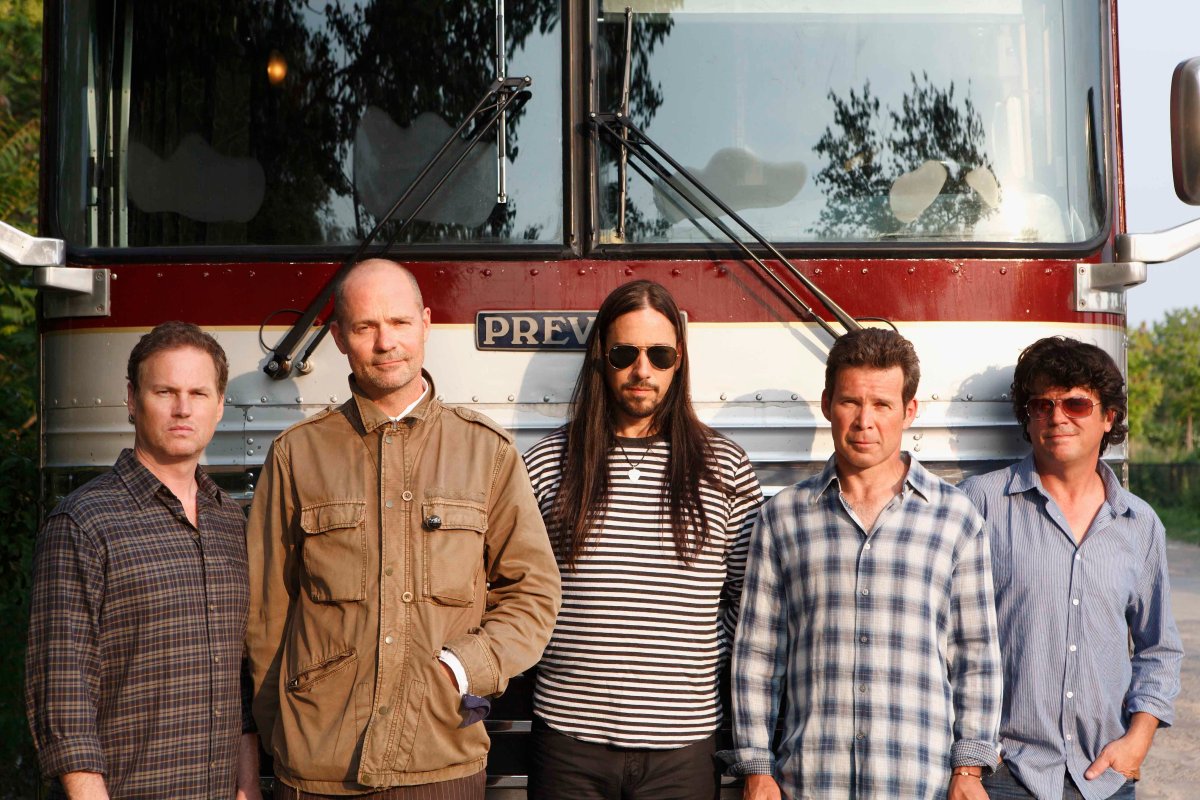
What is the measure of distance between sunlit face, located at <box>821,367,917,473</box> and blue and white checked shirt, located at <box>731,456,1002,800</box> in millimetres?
95

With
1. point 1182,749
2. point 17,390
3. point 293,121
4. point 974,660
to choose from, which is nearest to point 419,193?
point 293,121

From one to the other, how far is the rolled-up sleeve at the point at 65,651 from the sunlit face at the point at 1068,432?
7.03 feet

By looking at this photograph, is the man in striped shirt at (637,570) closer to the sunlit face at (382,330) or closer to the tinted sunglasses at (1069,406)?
the sunlit face at (382,330)

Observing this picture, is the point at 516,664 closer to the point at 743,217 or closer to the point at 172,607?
the point at 172,607

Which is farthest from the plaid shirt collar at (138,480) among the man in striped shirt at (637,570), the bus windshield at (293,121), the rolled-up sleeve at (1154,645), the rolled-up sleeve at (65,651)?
the rolled-up sleeve at (1154,645)

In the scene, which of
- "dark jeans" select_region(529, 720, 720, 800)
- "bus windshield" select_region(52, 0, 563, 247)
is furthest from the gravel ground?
"bus windshield" select_region(52, 0, 563, 247)

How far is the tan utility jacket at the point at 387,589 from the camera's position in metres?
2.71

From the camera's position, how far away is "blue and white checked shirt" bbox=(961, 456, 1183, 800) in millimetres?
3105

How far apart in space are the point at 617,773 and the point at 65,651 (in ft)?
3.92

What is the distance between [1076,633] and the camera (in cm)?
312

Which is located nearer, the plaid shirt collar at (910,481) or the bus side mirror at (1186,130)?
the plaid shirt collar at (910,481)

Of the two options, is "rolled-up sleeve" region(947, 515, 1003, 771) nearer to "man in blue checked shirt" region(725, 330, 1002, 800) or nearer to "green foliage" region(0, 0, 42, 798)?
"man in blue checked shirt" region(725, 330, 1002, 800)

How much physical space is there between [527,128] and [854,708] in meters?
1.76

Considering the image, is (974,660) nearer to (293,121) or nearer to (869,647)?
(869,647)
